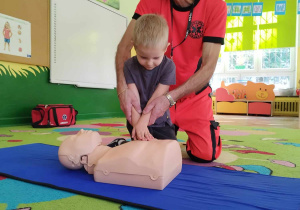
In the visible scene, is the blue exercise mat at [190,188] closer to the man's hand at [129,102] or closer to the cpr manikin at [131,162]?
the cpr manikin at [131,162]

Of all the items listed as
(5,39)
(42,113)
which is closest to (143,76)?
(42,113)

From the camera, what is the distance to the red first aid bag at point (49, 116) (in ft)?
8.98

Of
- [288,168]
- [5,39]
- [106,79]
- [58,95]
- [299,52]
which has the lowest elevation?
[288,168]

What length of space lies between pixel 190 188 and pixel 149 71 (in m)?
0.58

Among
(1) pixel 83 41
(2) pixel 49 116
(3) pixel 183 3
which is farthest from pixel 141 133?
(1) pixel 83 41

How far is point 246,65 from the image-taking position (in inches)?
256

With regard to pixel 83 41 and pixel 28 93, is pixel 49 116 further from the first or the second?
pixel 83 41

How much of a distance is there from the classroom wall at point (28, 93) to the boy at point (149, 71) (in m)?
2.00

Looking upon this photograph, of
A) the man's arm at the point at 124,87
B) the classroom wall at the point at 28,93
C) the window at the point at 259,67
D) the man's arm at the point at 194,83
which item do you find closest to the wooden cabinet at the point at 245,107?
the window at the point at 259,67

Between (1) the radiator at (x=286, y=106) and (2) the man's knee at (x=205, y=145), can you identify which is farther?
(1) the radiator at (x=286, y=106)

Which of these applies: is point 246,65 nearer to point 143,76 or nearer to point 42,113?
point 42,113

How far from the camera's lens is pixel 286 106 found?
19.1 ft

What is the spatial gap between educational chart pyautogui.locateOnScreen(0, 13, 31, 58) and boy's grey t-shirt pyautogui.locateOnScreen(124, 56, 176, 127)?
1.98m

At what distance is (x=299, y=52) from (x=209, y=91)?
5481mm
